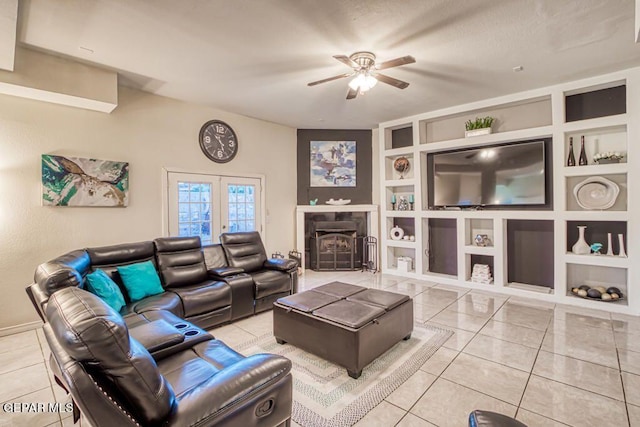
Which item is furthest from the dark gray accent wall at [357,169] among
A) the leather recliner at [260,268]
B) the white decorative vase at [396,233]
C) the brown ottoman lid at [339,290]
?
the brown ottoman lid at [339,290]

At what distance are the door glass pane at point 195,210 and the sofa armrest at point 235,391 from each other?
3.88 m

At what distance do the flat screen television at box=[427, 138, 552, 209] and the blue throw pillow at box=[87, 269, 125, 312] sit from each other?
4925 millimetres

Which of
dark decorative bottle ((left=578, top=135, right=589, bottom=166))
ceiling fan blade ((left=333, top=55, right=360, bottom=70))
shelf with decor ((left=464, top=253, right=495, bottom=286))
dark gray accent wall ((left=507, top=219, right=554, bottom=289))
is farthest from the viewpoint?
shelf with decor ((left=464, top=253, right=495, bottom=286))

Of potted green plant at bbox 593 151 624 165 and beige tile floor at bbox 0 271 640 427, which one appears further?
potted green plant at bbox 593 151 624 165

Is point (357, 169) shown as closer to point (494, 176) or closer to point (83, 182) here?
point (494, 176)

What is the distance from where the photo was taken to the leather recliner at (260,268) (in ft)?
12.9

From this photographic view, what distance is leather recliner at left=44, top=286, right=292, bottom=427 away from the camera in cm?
109

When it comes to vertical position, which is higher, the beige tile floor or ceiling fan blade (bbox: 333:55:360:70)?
ceiling fan blade (bbox: 333:55:360:70)

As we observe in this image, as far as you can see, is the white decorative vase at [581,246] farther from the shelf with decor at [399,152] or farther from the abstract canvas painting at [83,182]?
the abstract canvas painting at [83,182]

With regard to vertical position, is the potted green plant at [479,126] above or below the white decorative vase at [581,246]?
above

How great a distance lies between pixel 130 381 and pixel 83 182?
3662 millimetres

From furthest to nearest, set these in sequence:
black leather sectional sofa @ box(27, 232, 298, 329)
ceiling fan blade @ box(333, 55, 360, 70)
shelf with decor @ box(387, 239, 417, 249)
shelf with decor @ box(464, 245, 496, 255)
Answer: shelf with decor @ box(387, 239, 417, 249) < shelf with decor @ box(464, 245, 496, 255) < black leather sectional sofa @ box(27, 232, 298, 329) < ceiling fan blade @ box(333, 55, 360, 70)

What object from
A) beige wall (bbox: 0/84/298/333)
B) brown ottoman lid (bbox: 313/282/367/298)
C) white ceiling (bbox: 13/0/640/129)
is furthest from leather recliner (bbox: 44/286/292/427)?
beige wall (bbox: 0/84/298/333)

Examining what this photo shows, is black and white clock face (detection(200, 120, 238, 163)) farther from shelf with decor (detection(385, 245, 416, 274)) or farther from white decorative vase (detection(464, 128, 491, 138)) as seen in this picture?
white decorative vase (detection(464, 128, 491, 138))
